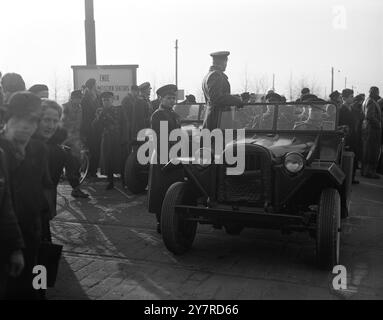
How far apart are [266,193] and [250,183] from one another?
0.66ft

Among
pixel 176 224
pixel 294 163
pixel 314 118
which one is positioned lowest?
pixel 176 224

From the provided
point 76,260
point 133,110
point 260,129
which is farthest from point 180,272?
point 133,110

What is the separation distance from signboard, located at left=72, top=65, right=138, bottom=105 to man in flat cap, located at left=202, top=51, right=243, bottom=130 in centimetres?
511

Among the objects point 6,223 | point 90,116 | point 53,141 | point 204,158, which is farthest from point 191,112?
point 6,223

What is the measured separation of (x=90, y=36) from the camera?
1085 cm

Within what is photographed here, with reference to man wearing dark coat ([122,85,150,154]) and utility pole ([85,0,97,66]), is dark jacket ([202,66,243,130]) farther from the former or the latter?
utility pole ([85,0,97,66])

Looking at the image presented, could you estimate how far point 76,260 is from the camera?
4.84 m

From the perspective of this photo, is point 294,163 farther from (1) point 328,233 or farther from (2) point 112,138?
(2) point 112,138

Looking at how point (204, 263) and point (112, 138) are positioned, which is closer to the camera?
point (204, 263)

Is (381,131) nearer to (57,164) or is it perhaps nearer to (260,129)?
(260,129)

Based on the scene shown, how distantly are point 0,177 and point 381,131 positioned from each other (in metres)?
9.77

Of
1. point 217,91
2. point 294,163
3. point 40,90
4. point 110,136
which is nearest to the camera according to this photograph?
point 294,163

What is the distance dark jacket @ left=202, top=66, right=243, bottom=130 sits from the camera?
18.5 ft

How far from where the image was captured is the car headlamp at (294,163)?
14.9 ft
